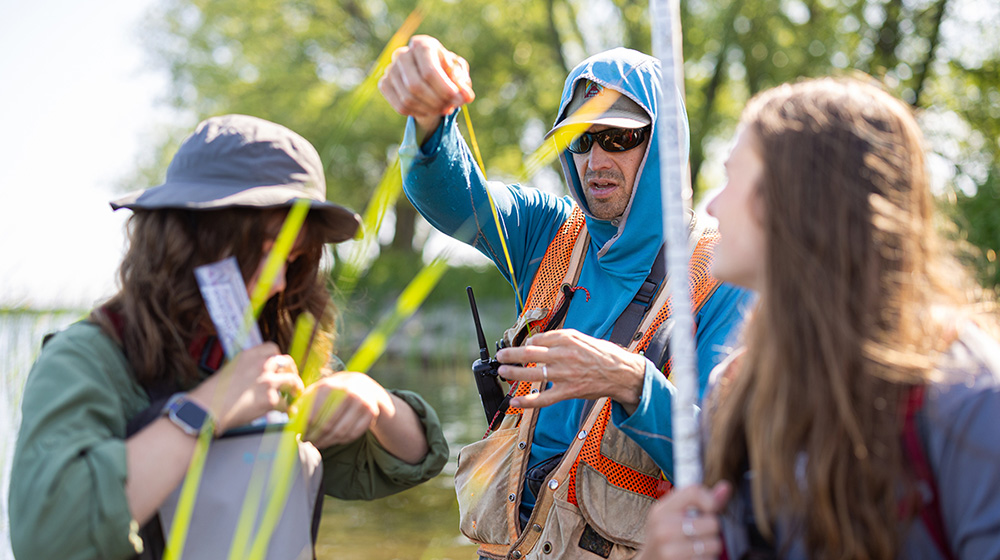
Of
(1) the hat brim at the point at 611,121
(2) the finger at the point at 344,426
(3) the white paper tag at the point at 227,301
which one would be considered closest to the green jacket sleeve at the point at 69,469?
(3) the white paper tag at the point at 227,301

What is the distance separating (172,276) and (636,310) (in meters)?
1.28

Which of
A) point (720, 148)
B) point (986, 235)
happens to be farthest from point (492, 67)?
point (986, 235)

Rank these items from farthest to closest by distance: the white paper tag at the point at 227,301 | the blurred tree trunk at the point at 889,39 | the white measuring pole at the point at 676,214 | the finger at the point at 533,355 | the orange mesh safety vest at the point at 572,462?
the blurred tree trunk at the point at 889,39 < the orange mesh safety vest at the point at 572,462 < the finger at the point at 533,355 < the white paper tag at the point at 227,301 < the white measuring pole at the point at 676,214

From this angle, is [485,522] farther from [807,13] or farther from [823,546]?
[807,13]

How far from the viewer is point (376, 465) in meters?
1.88

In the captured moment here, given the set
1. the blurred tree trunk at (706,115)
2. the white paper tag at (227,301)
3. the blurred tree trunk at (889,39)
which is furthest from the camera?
the blurred tree trunk at (706,115)

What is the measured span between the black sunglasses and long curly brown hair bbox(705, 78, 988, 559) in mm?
1225

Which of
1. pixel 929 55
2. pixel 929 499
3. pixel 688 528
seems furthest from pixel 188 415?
pixel 929 55

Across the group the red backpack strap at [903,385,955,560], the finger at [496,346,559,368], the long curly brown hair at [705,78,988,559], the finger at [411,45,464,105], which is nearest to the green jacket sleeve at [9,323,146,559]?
the finger at [496,346,559,368]

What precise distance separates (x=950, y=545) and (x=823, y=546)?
0.19 meters

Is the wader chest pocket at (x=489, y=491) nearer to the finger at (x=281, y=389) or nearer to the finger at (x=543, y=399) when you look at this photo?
the finger at (x=543, y=399)

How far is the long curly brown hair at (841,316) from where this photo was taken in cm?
122

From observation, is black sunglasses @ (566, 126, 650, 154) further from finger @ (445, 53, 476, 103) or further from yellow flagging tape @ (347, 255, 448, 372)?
yellow flagging tape @ (347, 255, 448, 372)

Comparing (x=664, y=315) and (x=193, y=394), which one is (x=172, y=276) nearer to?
(x=193, y=394)
